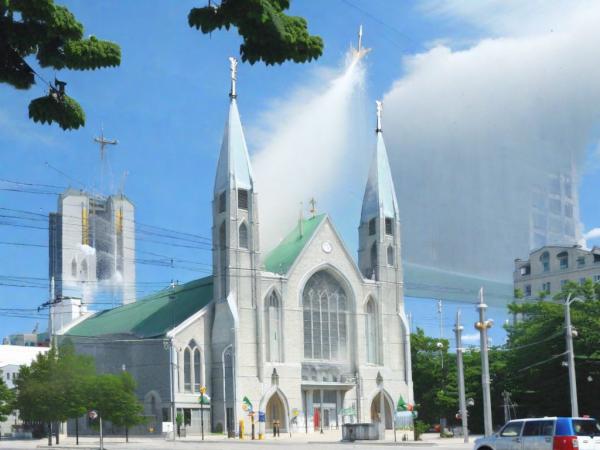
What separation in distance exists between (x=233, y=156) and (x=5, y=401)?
27714 mm

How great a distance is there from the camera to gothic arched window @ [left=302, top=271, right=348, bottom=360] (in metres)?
88.3

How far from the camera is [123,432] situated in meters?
85.6

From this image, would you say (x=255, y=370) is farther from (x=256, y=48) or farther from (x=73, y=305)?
(x=256, y=48)

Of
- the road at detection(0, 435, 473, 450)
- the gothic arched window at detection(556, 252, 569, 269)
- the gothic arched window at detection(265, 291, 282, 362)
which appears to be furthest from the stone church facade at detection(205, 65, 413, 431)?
the gothic arched window at detection(556, 252, 569, 269)

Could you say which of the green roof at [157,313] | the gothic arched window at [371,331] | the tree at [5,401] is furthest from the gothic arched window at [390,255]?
the tree at [5,401]

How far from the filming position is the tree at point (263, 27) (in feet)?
43.4

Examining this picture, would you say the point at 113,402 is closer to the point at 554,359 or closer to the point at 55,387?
the point at 55,387

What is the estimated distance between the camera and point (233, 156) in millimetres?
88562

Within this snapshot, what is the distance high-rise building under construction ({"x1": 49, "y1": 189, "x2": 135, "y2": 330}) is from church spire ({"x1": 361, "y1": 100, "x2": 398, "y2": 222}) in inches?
3446

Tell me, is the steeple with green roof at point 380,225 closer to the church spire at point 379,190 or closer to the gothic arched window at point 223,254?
the church spire at point 379,190

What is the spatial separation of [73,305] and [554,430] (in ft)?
348

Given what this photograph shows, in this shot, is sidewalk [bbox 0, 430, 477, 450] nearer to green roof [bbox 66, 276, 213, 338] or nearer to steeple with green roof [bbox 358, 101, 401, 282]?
green roof [bbox 66, 276, 213, 338]

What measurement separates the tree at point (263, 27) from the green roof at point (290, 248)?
7378 centimetres

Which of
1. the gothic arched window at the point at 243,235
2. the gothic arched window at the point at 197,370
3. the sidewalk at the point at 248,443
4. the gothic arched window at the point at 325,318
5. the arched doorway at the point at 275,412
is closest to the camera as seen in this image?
the sidewalk at the point at 248,443
